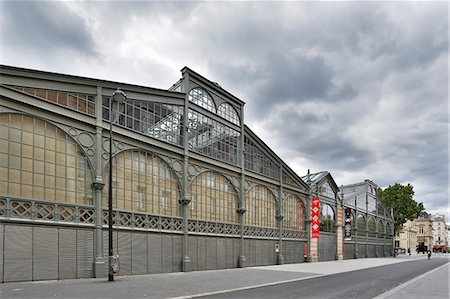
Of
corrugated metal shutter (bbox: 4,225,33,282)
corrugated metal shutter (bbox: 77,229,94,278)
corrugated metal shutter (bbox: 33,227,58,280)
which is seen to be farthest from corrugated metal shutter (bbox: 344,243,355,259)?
corrugated metal shutter (bbox: 4,225,33,282)

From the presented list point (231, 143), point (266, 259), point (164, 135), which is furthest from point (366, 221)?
point (164, 135)

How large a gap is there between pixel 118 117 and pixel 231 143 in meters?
11.9

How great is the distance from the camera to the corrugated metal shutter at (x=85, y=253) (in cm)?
1909

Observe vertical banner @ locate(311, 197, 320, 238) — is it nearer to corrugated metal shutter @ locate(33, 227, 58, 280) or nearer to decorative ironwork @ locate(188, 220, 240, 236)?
decorative ironwork @ locate(188, 220, 240, 236)

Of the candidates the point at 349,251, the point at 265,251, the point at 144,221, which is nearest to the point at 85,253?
the point at 144,221

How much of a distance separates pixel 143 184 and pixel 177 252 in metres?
5.34

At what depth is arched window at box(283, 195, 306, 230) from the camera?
38594 mm

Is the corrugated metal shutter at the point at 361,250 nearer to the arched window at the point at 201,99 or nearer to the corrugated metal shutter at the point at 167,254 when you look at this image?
the arched window at the point at 201,99

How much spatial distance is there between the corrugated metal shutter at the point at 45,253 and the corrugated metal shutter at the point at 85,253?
1263mm

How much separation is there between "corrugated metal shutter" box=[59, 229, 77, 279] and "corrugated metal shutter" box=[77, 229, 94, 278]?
22 cm

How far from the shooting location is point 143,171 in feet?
76.8

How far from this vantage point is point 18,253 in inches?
657

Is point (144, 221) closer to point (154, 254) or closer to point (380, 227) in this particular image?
point (154, 254)

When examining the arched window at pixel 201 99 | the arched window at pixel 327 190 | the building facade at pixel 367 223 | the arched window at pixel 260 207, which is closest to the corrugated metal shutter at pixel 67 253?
the arched window at pixel 201 99
